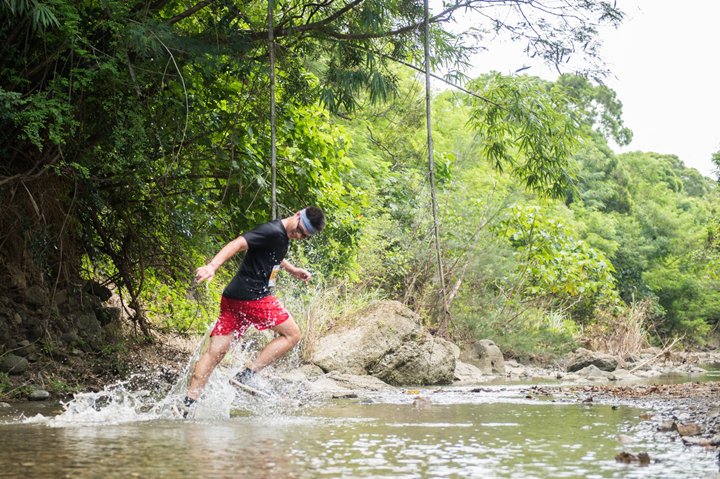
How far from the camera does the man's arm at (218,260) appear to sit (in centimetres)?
585

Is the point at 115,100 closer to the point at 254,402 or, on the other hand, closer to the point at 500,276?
the point at 254,402

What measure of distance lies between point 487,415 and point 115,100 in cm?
526

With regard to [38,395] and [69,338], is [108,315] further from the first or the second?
[38,395]

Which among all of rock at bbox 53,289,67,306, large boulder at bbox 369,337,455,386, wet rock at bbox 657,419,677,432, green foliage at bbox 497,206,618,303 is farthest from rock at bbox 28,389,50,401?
green foliage at bbox 497,206,618,303

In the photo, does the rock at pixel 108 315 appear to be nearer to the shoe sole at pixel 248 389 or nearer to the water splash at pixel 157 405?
the water splash at pixel 157 405

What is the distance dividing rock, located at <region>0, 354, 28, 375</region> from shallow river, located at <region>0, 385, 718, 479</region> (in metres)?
0.94

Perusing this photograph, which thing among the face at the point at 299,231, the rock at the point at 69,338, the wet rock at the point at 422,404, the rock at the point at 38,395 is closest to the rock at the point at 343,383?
the wet rock at the point at 422,404

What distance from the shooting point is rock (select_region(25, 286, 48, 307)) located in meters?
9.23

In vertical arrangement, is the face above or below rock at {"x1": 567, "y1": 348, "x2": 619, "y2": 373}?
above

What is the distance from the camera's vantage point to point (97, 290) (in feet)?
34.9

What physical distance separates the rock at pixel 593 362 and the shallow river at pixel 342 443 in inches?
310

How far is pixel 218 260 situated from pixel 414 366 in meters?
6.45

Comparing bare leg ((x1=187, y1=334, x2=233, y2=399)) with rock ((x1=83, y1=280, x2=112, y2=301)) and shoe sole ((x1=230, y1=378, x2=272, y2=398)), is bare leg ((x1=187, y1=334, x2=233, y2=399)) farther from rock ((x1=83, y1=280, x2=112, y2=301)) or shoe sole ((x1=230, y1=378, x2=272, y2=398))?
rock ((x1=83, y1=280, x2=112, y2=301))

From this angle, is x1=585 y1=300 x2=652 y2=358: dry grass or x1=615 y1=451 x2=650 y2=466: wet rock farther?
x1=585 y1=300 x2=652 y2=358: dry grass
